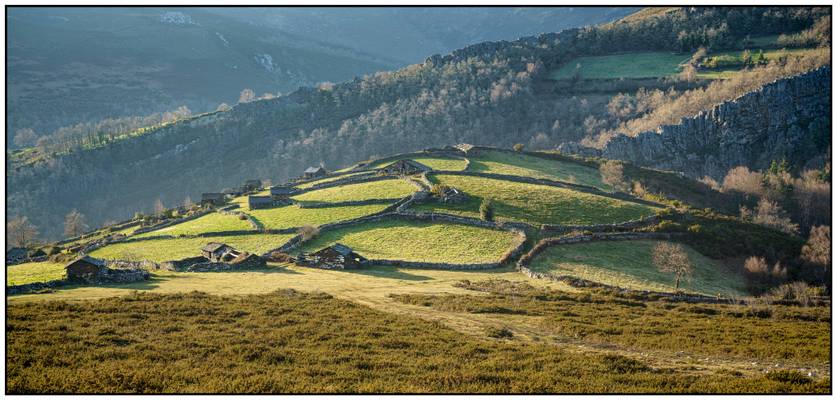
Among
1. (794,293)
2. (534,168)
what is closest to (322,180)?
(534,168)

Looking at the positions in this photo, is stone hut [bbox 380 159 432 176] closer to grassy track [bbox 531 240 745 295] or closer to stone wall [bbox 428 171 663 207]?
stone wall [bbox 428 171 663 207]

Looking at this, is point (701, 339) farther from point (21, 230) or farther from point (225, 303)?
point (21, 230)

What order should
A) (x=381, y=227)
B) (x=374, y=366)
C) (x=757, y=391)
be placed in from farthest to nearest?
(x=381, y=227) < (x=374, y=366) < (x=757, y=391)

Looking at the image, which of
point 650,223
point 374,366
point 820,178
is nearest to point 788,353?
point 374,366

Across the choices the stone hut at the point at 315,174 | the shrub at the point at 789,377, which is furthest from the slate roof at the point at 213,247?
the shrub at the point at 789,377

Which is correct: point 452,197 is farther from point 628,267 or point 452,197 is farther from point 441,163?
point 441,163

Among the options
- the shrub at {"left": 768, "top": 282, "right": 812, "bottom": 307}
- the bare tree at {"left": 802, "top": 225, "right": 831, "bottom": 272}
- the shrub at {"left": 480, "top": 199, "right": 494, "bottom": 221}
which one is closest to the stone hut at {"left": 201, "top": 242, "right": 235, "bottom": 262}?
the shrub at {"left": 480, "top": 199, "right": 494, "bottom": 221}
